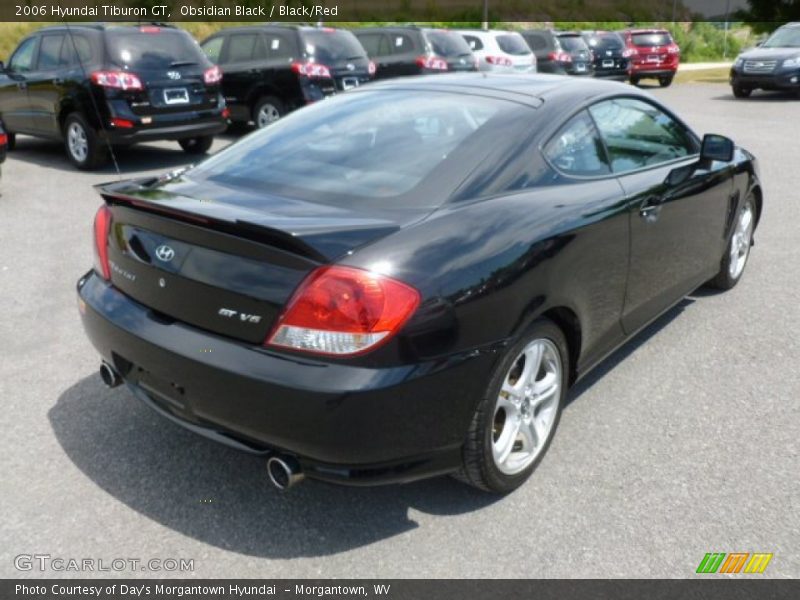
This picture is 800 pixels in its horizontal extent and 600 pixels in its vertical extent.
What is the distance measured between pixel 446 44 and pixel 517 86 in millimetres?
12283

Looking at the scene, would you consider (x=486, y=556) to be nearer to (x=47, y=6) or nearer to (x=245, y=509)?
(x=245, y=509)

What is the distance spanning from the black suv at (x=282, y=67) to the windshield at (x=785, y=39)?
525 inches

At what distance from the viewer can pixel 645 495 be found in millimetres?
3141

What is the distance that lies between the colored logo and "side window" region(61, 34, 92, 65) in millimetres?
8950

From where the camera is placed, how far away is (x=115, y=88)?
9297 mm

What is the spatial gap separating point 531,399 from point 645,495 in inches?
22.6

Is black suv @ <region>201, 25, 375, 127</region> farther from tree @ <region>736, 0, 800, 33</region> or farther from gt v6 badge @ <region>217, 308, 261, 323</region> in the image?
tree @ <region>736, 0, 800, 33</region>

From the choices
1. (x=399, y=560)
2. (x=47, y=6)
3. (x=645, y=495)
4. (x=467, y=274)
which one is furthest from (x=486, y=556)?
(x=47, y=6)

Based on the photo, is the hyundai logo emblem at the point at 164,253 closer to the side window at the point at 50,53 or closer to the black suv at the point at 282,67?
the side window at the point at 50,53

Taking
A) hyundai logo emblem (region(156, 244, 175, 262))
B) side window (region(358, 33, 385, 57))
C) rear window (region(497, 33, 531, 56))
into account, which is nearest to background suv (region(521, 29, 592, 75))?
rear window (region(497, 33, 531, 56))

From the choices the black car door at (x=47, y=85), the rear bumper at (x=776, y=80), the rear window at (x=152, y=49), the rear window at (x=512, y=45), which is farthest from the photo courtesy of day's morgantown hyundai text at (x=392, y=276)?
the rear bumper at (x=776, y=80)

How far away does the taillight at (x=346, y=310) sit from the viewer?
2.49 m

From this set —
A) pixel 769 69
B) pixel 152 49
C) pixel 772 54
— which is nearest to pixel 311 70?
pixel 152 49
